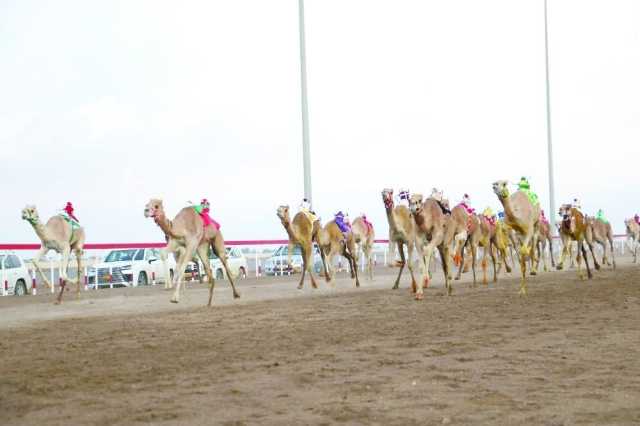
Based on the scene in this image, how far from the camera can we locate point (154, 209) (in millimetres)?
21594

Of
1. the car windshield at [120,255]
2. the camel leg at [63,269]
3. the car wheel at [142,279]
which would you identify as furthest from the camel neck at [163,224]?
the car windshield at [120,255]

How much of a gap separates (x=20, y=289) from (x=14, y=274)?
0.65 m

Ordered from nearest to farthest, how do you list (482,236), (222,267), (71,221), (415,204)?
1. (415,204)
2. (71,221)
3. (482,236)
4. (222,267)

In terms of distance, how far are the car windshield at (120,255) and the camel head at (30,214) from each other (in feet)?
43.8

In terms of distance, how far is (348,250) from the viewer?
31422 millimetres

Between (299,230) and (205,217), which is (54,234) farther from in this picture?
(299,230)

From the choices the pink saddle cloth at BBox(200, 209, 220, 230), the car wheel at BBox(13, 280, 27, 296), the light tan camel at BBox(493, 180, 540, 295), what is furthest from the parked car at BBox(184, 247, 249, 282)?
the light tan camel at BBox(493, 180, 540, 295)

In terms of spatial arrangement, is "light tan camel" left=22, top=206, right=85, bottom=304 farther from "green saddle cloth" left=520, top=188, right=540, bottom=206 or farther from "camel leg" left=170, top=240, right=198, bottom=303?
"green saddle cloth" left=520, top=188, right=540, bottom=206

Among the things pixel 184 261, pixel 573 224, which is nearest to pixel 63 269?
pixel 184 261

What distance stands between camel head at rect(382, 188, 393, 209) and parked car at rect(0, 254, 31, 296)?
1323cm

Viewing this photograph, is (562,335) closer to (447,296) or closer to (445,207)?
(447,296)

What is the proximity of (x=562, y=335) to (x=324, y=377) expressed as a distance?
4618 millimetres

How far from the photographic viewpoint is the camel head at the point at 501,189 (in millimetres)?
22969

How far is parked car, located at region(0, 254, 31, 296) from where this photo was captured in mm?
31611
